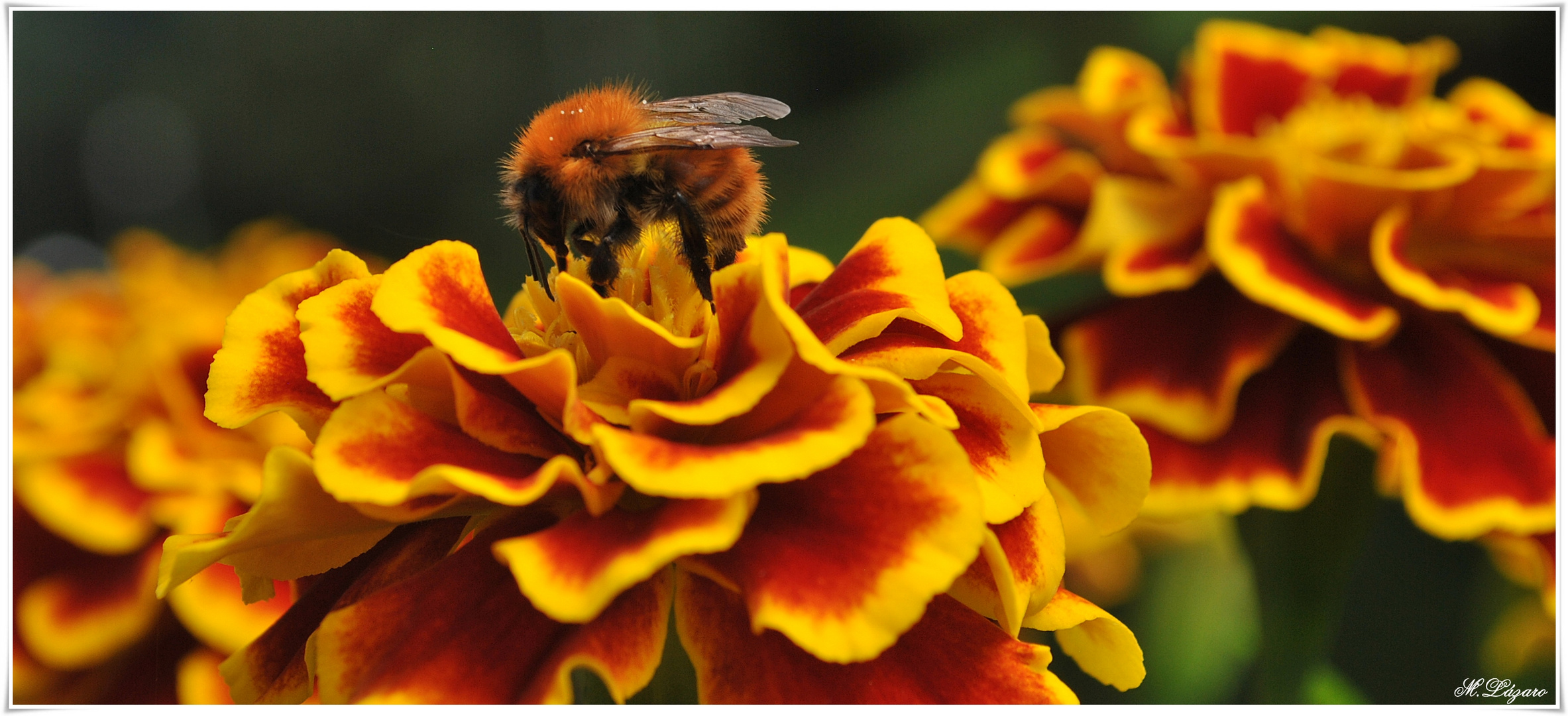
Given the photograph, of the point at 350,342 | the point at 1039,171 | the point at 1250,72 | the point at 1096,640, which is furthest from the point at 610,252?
the point at 1250,72

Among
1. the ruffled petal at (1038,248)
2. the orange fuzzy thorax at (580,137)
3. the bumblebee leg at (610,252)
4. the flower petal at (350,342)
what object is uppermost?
the orange fuzzy thorax at (580,137)

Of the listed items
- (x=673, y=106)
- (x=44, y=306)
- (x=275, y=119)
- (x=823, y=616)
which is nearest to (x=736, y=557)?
(x=823, y=616)

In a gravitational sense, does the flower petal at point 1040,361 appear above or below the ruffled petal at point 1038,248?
above

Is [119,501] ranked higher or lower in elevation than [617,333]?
lower

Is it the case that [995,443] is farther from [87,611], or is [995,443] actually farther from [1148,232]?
[87,611]

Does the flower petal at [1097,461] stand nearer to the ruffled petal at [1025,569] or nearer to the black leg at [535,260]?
the ruffled petal at [1025,569]

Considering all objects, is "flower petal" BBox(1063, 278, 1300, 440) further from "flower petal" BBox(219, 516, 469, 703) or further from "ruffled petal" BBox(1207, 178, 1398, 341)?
"flower petal" BBox(219, 516, 469, 703)

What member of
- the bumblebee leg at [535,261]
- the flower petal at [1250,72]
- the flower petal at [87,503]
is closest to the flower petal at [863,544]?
the bumblebee leg at [535,261]

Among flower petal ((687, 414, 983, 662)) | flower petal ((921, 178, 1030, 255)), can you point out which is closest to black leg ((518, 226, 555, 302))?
flower petal ((687, 414, 983, 662))
